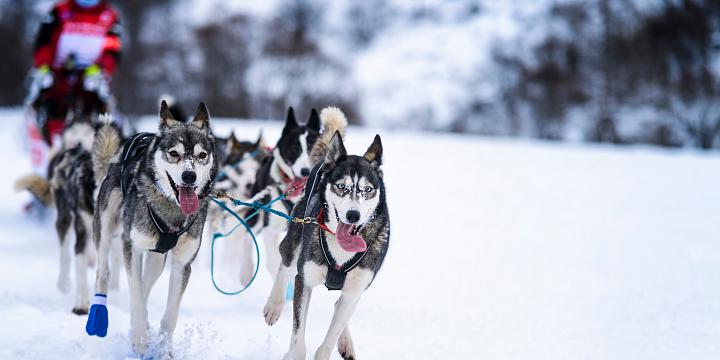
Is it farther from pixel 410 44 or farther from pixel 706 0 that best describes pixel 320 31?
pixel 706 0

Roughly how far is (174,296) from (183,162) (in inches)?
28.2

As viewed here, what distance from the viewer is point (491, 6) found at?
5166cm

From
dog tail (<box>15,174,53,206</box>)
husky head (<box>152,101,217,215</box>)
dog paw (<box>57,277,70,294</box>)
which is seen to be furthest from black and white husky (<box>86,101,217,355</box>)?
dog tail (<box>15,174,53,206</box>)

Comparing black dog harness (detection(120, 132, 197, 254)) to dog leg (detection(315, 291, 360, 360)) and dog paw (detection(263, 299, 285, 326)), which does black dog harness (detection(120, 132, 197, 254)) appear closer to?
dog paw (detection(263, 299, 285, 326))

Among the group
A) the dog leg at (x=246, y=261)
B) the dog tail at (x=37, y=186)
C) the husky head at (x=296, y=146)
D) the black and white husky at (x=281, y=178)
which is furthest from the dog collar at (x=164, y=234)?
the dog tail at (x=37, y=186)

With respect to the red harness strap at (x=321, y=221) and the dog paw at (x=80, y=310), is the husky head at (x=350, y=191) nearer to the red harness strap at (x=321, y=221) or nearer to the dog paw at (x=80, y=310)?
the red harness strap at (x=321, y=221)

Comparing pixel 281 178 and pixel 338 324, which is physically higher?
pixel 281 178

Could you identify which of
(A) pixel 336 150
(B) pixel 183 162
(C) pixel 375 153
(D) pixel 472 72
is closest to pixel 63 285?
(B) pixel 183 162

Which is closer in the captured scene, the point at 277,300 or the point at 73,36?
the point at 277,300

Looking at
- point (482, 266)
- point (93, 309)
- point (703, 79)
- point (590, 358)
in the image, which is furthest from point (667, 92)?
point (93, 309)

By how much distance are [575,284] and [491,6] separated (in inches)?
1916

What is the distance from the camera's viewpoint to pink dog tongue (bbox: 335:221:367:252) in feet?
10.0

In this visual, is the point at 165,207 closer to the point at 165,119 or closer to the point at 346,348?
the point at 165,119

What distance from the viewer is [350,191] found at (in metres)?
3.08
